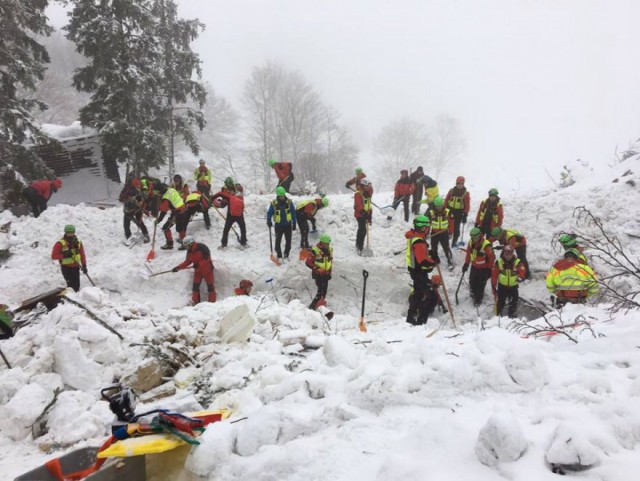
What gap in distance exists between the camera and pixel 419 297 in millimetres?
7426

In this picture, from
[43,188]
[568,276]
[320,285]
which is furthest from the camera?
[43,188]

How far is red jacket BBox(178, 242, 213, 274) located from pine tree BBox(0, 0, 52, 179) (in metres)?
8.07

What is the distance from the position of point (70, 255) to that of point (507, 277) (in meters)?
9.69

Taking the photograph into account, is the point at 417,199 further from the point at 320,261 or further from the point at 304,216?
the point at 320,261

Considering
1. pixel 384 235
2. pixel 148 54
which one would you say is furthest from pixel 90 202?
pixel 384 235

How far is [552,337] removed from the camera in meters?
3.65

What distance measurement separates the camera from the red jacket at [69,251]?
845 centimetres

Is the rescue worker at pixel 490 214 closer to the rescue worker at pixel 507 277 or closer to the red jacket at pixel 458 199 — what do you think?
the red jacket at pixel 458 199

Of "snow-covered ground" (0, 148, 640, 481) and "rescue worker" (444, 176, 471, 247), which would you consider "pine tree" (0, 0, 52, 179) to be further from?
"rescue worker" (444, 176, 471, 247)

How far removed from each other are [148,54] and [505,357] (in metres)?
16.8

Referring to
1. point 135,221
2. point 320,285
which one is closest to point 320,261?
point 320,285

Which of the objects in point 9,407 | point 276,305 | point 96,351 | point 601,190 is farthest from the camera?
point 601,190

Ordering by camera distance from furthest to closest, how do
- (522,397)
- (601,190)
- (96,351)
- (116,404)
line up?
1. (601,190)
2. (96,351)
3. (116,404)
4. (522,397)

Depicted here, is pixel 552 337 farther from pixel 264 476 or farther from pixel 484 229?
pixel 484 229
